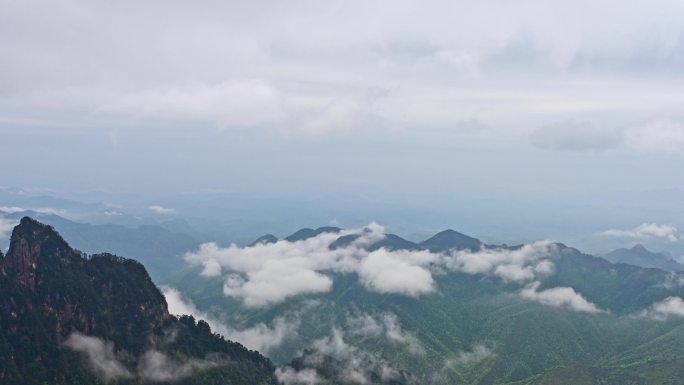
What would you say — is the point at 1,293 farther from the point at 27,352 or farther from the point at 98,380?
the point at 98,380

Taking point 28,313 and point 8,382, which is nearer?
point 8,382

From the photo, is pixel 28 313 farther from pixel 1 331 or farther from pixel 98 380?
pixel 98 380

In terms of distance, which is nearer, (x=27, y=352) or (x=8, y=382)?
(x=8, y=382)

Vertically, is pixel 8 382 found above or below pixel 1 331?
below

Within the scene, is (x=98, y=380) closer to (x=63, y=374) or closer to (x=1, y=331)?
(x=63, y=374)

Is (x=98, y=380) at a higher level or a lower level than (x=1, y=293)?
lower

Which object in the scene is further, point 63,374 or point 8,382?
point 63,374

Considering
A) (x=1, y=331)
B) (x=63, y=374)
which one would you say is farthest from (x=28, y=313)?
(x=63, y=374)

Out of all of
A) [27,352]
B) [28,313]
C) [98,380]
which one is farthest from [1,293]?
[98,380]
